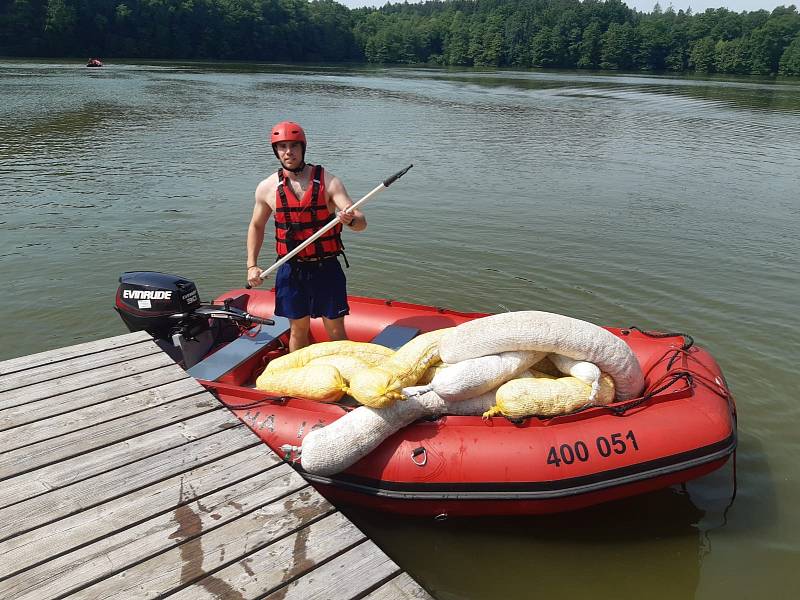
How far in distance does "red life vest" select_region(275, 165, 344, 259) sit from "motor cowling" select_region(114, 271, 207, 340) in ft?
2.66

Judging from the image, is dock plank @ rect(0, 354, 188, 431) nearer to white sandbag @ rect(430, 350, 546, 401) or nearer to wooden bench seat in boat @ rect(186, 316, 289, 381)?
wooden bench seat in boat @ rect(186, 316, 289, 381)

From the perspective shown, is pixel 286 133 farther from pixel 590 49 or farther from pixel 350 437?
pixel 590 49

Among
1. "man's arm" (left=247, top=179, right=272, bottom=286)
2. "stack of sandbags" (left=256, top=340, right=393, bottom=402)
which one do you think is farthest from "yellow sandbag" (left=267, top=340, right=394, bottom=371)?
"man's arm" (left=247, top=179, right=272, bottom=286)

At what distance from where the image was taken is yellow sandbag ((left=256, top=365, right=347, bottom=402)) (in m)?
3.46

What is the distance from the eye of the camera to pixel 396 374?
10.7ft

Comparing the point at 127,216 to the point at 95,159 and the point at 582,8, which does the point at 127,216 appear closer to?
the point at 95,159

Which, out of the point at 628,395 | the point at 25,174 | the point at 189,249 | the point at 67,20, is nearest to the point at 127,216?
the point at 189,249

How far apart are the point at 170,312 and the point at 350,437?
1805 mm

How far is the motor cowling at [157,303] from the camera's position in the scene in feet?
13.6

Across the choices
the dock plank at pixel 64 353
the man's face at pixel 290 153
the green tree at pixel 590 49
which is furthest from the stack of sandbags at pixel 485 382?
the green tree at pixel 590 49

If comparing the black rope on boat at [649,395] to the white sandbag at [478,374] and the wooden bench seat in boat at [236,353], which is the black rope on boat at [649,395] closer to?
the white sandbag at [478,374]

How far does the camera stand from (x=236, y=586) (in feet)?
7.23

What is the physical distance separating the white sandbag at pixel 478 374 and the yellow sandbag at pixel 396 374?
0.15 meters

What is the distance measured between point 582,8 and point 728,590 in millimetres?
79677
